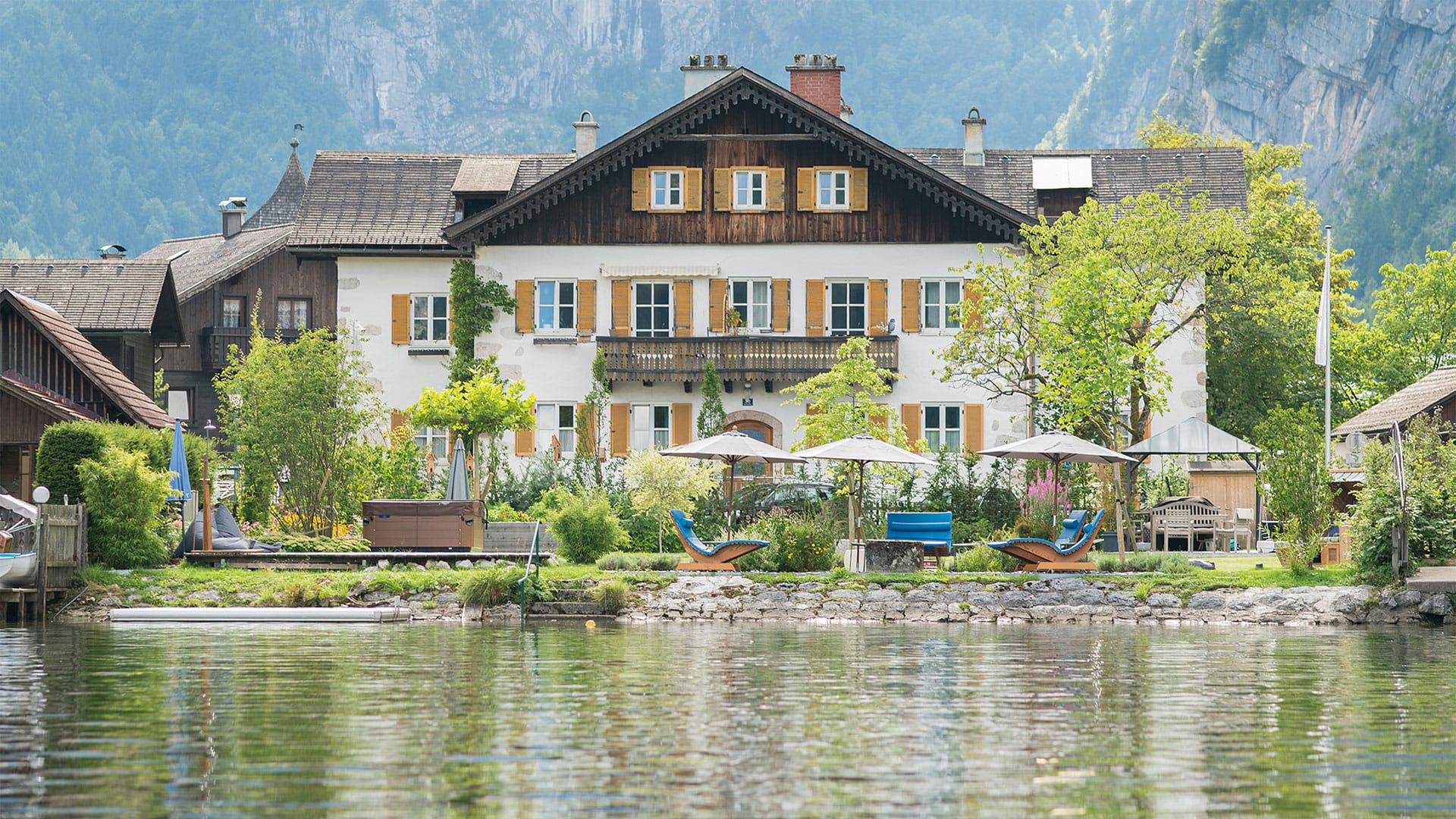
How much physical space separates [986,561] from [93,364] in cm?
1707

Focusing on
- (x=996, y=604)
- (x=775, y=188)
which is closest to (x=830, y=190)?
(x=775, y=188)

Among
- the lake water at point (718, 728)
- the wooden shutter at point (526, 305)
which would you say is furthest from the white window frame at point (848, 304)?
the lake water at point (718, 728)

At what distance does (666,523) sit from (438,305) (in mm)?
13038

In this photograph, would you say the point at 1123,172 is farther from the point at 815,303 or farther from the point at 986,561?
the point at 986,561

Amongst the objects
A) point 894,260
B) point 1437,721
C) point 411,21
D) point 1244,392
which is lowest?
point 1437,721

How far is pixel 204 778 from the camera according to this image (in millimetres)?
11125

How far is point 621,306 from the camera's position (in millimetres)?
43500

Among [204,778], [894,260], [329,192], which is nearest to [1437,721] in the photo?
[204,778]

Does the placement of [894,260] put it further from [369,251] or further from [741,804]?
[741,804]

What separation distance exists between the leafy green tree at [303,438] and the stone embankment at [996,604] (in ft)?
31.4

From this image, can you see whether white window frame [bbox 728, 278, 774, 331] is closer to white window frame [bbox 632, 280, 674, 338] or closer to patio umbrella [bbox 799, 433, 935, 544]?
white window frame [bbox 632, 280, 674, 338]

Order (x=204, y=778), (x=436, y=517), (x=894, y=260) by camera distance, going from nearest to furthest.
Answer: (x=204, y=778) → (x=436, y=517) → (x=894, y=260)

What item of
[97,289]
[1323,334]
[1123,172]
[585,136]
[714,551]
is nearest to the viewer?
[714,551]

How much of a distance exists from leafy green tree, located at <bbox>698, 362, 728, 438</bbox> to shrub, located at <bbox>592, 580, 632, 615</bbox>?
15867 millimetres
